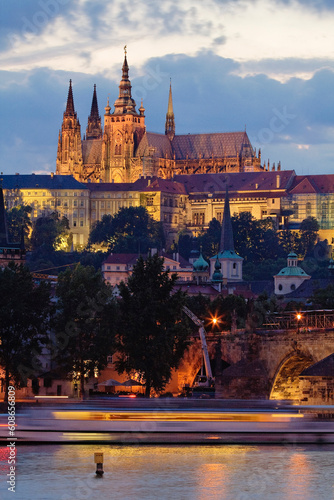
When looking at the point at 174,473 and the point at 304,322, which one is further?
the point at 304,322

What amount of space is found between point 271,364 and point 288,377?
1.43 metres

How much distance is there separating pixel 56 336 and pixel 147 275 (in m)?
9.11

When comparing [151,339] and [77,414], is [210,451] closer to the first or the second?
[77,414]

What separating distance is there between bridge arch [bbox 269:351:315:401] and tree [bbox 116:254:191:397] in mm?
10358

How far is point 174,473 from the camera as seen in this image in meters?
57.2

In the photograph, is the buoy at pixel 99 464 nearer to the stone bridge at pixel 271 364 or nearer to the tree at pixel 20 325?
the stone bridge at pixel 271 364

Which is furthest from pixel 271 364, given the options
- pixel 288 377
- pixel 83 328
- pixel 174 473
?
pixel 174 473

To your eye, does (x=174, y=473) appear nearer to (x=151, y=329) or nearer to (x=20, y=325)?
(x=151, y=329)

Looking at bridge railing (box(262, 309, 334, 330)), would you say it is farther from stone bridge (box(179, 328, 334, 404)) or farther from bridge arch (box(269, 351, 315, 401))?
bridge arch (box(269, 351, 315, 401))

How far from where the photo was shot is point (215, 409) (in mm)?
58375

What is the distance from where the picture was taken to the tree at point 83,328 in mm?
103250

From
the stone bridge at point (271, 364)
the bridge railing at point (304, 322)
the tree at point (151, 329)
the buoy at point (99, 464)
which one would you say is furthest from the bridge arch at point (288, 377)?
the buoy at point (99, 464)

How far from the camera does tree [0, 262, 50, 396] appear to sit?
324 ft

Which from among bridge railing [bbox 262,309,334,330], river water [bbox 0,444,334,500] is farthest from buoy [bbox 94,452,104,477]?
bridge railing [bbox 262,309,334,330]
